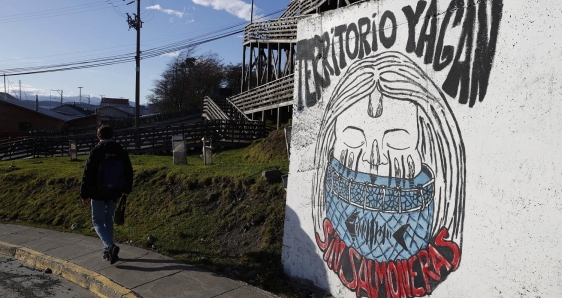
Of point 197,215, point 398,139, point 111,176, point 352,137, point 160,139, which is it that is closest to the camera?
point 398,139

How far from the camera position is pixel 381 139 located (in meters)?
4.38

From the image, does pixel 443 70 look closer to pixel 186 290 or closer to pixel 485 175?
pixel 485 175

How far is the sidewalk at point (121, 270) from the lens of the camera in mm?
5105

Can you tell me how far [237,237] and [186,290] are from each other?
138 centimetres

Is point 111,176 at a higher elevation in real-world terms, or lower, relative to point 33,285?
higher

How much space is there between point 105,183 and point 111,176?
0.11m

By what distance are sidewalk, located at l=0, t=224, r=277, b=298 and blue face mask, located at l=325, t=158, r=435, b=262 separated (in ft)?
3.69

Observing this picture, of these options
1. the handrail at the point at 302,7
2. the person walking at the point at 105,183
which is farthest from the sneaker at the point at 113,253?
the handrail at the point at 302,7

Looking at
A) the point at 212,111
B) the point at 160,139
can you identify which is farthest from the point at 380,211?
the point at 212,111

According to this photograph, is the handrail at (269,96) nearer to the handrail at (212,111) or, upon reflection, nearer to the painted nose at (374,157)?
the handrail at (212,111)

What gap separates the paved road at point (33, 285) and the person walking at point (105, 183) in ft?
1.91

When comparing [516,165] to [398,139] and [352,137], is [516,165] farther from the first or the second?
[352,137]

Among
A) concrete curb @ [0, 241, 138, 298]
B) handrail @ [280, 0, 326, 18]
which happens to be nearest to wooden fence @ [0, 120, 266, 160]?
handrail @ [280, 0, 326, 18]

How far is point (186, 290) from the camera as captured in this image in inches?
201
